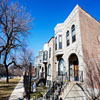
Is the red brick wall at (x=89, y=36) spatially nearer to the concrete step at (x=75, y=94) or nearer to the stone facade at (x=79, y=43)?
the stone facade at (x=79, y=43)

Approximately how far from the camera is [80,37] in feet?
34.1

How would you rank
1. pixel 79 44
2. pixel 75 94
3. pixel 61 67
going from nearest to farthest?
pixel 75 94 → pixel 79 44 → pixel 61 67

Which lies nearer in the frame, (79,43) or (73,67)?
(79,43)

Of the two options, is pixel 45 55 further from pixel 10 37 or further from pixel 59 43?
pixel 10 37

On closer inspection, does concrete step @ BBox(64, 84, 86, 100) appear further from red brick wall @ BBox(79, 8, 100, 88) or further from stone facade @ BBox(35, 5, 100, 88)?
red brick wall @ BBox(79, 8, 100, 88)

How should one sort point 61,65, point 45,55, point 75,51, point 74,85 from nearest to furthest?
point 74,85 → point 75,51 → point 61,65 → point 45,55

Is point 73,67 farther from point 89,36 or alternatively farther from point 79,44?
point 89,36

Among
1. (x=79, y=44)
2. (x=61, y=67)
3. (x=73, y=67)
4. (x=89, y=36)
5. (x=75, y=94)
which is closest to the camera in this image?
(x=75, y=94)

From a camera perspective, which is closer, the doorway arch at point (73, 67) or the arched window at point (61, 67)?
the doorway arch at point (73, 67)

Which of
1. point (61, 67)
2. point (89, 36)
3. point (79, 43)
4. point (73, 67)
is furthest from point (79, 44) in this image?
point (61, 67)

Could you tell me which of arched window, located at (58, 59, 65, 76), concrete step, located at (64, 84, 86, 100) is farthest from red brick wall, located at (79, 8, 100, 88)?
arched window, located at (58, 59, 65, 76)

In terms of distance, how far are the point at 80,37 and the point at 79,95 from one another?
6036 millimetres

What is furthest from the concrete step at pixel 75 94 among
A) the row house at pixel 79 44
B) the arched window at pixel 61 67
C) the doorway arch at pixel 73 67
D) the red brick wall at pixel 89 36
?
the arched window at pixel 61 67

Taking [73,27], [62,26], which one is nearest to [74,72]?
[73,27]
